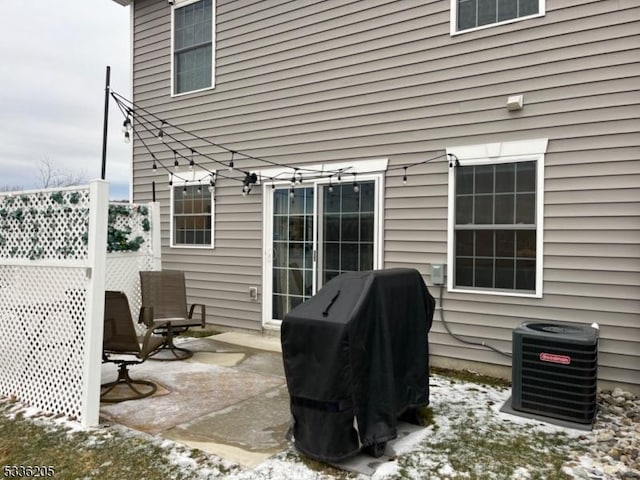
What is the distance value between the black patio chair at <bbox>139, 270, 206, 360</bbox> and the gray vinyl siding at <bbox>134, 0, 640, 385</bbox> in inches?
40.6

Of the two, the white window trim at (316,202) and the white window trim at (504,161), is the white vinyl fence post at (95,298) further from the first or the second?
the white window trim at (504,161)

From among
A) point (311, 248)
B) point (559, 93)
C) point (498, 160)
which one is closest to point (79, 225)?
point (311, 248)

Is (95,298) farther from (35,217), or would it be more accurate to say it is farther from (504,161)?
(504,161)

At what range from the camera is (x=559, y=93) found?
14.1 feet

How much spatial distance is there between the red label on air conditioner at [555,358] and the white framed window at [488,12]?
3.15 metres

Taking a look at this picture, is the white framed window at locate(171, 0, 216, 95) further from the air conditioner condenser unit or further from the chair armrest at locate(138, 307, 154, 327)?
the air conditioner condenser unit

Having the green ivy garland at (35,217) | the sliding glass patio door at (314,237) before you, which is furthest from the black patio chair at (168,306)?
the green ivy garland at (35,217)

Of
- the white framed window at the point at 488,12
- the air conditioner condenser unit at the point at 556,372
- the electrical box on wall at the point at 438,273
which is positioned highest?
the white framed window at the point at 488,12

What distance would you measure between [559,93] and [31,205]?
16.2 ft

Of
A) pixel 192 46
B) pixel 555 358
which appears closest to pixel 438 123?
pixel 555 358

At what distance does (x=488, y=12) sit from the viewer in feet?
15.4

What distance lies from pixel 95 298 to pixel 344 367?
209cm

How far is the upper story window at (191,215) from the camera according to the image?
7.04 metres

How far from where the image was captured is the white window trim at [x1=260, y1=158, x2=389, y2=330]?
5336mm
